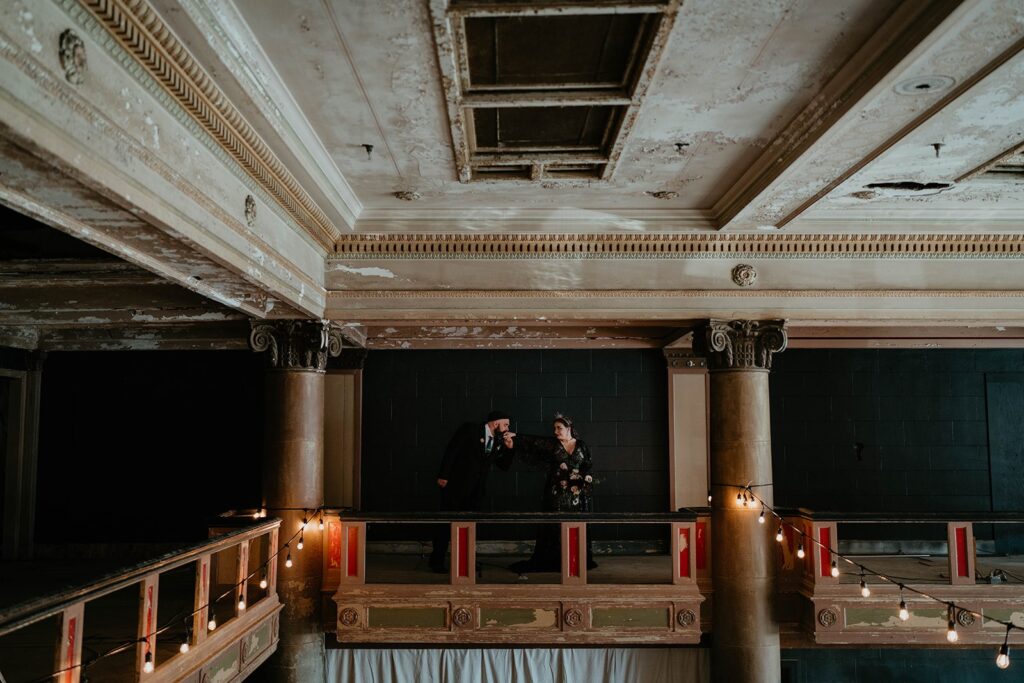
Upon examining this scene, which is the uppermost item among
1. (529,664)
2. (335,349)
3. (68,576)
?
(335,349)

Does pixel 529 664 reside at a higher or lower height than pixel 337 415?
lower

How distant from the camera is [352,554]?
25.2 ft

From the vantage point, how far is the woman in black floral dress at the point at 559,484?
8.10 meters

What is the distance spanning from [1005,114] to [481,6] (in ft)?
11.0

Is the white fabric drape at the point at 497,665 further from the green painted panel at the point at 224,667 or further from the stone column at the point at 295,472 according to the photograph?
the green painted panel at the point at 224,667

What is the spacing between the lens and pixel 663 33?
3693 millimetres

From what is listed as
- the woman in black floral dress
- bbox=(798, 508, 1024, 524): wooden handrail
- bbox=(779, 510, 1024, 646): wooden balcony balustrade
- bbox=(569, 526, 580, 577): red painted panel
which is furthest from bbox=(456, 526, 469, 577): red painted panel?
bbox=(798, 508, 1024, 524): wooden handrail

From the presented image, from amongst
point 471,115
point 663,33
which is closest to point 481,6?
point 663,33

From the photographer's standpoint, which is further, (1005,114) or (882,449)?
(882,449)

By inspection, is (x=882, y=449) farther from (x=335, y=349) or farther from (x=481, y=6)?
(x=481, y=6)

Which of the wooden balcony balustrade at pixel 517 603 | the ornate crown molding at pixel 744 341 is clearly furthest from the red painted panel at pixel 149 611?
the ornate crown molding at pixel 744 341

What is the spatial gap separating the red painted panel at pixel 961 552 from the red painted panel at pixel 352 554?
596cm

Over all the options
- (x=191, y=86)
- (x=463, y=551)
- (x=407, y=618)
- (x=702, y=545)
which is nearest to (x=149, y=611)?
(x=407, y=618)

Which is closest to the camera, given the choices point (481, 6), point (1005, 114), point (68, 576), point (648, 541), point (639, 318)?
point (481, 6)
